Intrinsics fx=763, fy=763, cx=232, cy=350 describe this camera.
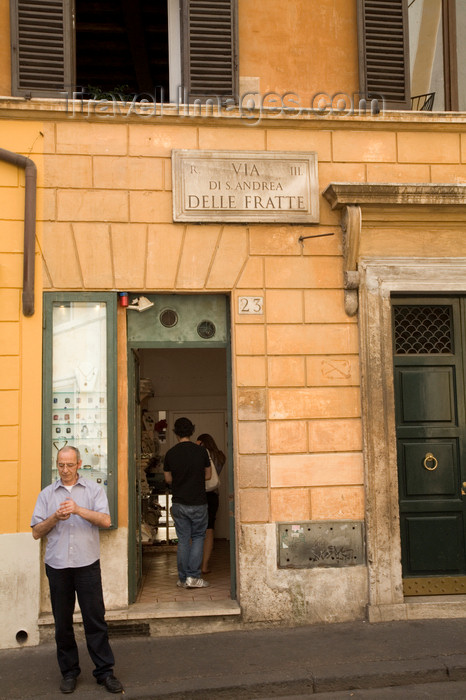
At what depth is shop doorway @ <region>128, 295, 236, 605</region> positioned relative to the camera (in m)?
7.52

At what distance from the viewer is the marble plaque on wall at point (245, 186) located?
24.4 ft

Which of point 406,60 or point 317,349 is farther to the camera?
point 406,60

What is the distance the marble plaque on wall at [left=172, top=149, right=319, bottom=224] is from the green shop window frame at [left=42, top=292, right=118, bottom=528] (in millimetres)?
1241

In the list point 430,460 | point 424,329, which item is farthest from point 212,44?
point 430,460

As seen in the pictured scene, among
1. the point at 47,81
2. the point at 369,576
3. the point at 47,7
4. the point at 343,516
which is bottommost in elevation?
the point at 369,576

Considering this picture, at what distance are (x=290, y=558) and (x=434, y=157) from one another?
14.1ft

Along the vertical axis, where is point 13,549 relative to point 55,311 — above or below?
below

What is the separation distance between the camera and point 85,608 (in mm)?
5496

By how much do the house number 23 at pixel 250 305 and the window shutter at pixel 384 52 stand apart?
2.50 m

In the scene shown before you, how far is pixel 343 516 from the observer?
7410 mm

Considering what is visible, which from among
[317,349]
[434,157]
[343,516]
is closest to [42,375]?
[317,349]

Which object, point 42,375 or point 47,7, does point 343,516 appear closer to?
point 42,375

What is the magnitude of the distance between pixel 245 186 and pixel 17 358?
9.04 ft

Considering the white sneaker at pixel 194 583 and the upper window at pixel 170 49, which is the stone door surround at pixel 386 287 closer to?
the upper window at pixel 170 49
